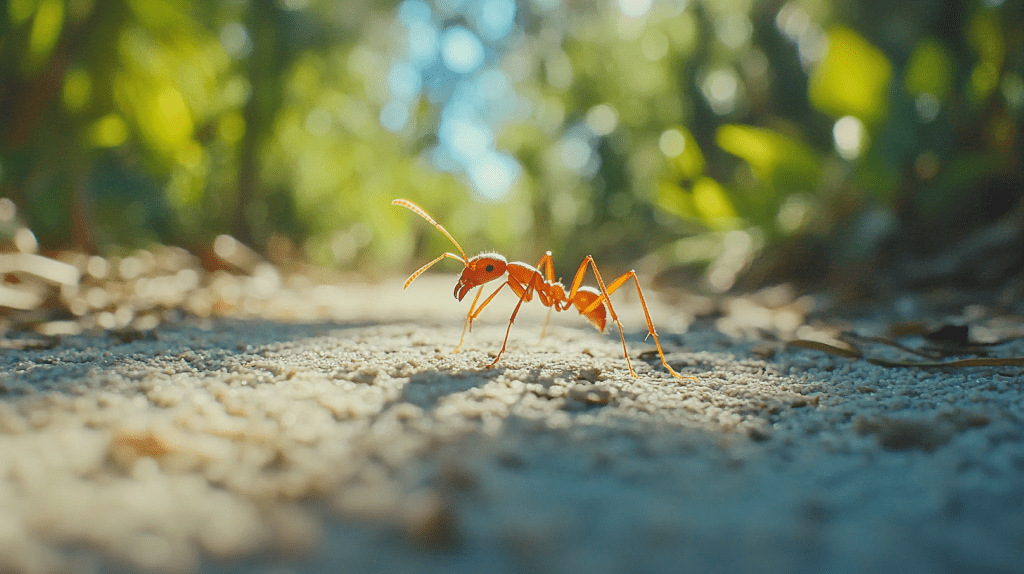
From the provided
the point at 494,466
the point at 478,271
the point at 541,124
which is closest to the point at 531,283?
the point at 478,271

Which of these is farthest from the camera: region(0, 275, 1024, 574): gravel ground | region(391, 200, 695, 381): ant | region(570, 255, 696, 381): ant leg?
region(391, 200, 695, 381): ant

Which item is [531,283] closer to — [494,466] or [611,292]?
[611,292]

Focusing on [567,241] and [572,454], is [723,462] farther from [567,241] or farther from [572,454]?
[567,241]

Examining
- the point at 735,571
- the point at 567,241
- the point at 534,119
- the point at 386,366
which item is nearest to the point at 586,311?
the point at 386,366

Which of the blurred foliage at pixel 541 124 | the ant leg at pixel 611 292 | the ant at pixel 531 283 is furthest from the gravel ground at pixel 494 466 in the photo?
the blurred foliage at pixel 541 124

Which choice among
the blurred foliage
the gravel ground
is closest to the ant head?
the gravel ground

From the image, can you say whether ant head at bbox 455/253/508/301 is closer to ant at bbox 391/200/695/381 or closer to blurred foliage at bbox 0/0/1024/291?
ant at bbox 391/200/695/381
